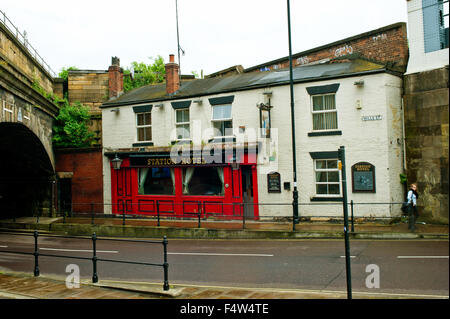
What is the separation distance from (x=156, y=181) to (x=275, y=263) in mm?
12127

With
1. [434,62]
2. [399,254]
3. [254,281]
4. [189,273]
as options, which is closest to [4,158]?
[189,273]

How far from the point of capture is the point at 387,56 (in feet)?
62.1

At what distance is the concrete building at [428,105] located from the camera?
15.5 metres

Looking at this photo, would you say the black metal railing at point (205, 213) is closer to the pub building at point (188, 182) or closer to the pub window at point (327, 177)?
the pub building at point (188, 182)

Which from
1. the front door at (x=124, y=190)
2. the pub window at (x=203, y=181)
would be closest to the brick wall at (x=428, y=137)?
the pub window at (x=203, y=181)

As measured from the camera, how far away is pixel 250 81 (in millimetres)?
19766

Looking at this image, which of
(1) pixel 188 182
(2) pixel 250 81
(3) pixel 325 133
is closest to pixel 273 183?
(3) pixel 325 133

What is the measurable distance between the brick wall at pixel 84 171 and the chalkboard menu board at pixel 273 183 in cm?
1036

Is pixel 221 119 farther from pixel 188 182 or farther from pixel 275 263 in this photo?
pixel 275 263

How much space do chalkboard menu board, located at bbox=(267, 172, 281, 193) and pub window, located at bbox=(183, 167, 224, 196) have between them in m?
2.53

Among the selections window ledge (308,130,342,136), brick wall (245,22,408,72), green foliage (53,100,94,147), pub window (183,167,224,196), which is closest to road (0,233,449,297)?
pub window (183,167,224,196)

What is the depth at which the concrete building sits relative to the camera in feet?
50.9
